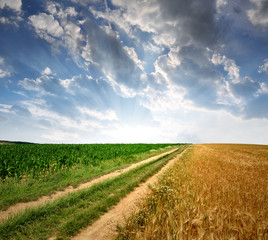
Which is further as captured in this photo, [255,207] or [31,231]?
[255,207]

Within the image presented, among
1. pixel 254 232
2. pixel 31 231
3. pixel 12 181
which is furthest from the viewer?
pixel 12 181

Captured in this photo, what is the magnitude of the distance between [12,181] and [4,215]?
166 inches

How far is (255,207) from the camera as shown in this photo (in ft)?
14.2

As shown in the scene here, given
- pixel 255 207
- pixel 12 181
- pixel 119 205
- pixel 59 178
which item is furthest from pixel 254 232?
pixel 12 181

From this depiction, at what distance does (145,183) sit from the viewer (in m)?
8.52

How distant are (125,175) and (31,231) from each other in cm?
637

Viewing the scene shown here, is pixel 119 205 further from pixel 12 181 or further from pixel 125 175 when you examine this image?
pixel 12 181

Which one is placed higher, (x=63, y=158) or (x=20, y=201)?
(x=63, y=158)

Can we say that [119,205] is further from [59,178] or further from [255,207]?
Result: [59,178]

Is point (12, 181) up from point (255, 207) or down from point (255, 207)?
down

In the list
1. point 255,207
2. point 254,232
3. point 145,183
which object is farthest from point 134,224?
point 145,183

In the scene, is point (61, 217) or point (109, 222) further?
point (61, 217)

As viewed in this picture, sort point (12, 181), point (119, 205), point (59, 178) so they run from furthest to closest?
1. point (59, 178)
2. point (12, 181)
3. point (119, 205)

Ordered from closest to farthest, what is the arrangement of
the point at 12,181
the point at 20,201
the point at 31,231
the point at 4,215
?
the point at 31,231 < the point at 4,215 < the point at 20,201 < the point at 12,181
